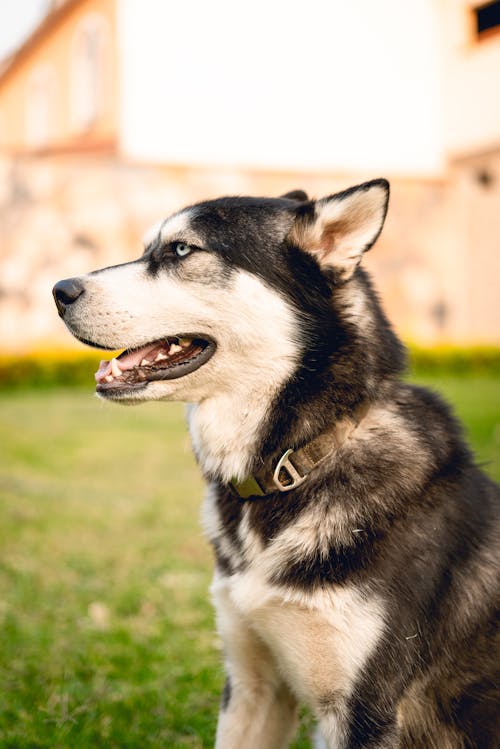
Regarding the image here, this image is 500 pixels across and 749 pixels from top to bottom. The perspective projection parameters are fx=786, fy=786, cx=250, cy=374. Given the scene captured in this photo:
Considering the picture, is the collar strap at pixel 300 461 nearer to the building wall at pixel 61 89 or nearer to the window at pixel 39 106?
the building wall at pixel 61 89

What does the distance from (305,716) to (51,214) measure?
13.5 meters

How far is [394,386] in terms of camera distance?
259cm

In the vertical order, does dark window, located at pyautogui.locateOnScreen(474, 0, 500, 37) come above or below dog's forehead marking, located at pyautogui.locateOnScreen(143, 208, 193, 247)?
above

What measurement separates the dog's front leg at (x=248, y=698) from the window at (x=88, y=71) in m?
16.4

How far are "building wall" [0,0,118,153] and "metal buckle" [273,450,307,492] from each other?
1438 centimetres

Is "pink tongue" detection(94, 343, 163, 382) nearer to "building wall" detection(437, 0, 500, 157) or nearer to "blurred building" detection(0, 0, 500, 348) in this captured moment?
"blurred building" detection(0, 0, 500, 348)

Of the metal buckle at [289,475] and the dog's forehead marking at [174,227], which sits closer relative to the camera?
the metal buckle at [289,475]

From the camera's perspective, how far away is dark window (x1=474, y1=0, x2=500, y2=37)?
58.2 ft

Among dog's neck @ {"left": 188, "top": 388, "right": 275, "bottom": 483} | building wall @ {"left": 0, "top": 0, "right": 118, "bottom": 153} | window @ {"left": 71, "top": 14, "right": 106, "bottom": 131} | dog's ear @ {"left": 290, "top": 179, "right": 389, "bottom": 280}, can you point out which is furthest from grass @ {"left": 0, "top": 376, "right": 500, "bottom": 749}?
window @ {"left": 71, "top": 14, "right": 106, "bottom": 131}

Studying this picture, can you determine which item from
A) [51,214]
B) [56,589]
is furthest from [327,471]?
[51,214]

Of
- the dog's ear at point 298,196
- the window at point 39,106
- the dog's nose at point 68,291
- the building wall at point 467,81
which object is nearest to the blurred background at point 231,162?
the building wall at point 467,81

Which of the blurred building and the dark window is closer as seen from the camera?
the blurred building

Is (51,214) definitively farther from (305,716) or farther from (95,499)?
(305,716)

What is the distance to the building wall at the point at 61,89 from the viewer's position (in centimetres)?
1688
